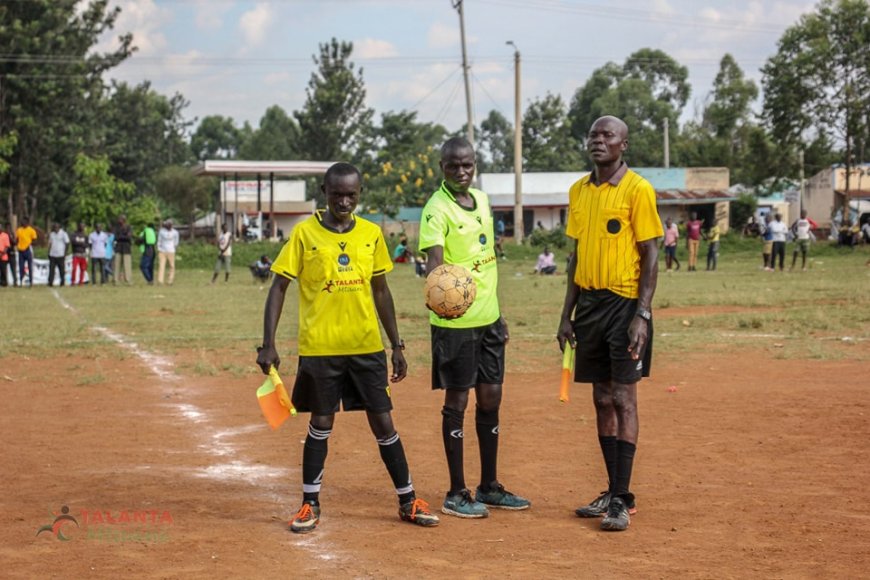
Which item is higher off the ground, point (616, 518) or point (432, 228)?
point (432, 228)

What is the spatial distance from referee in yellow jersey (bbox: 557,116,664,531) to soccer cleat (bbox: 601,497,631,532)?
100 millimetres

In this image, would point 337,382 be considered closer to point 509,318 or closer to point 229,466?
point 229,466

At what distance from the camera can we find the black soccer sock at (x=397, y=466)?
6.46 metres

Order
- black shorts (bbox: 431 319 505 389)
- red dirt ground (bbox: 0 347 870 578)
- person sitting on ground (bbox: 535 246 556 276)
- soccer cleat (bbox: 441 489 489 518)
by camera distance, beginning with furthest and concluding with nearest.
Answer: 1. person sitting on ground (bbox: 535 246 556 276)
2. black shorts (bbox: 431 319 505 389)
3. soccer cleat (bbox: 441 489 489 518)
4. red dirt ground (bbox: 0 347 870 578)

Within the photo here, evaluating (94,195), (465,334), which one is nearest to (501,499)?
(465,334)

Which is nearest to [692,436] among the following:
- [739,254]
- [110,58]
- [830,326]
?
[830,326]

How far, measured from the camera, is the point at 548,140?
87.3m

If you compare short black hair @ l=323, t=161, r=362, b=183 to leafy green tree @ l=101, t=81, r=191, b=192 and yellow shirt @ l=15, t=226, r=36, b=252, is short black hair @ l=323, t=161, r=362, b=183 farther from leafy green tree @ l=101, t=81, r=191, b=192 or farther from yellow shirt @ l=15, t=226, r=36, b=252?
leafy green tree @ l=101, t=81, r=191, b=192

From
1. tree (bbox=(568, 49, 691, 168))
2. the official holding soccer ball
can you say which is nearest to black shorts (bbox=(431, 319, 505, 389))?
the official holding soccer ball

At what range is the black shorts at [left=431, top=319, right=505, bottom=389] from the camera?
21.9ft

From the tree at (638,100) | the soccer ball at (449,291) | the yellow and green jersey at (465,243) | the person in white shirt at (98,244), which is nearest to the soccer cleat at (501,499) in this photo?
the yellow and green jersey at (465,243)

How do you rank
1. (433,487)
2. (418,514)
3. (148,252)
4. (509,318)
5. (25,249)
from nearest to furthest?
(418,514), (433,487), (509,318), (25,249), (148,252)

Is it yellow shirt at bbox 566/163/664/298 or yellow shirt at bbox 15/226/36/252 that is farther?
yellow shirt at bbox 15/226/36/252

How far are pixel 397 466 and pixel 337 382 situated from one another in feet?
1.93
